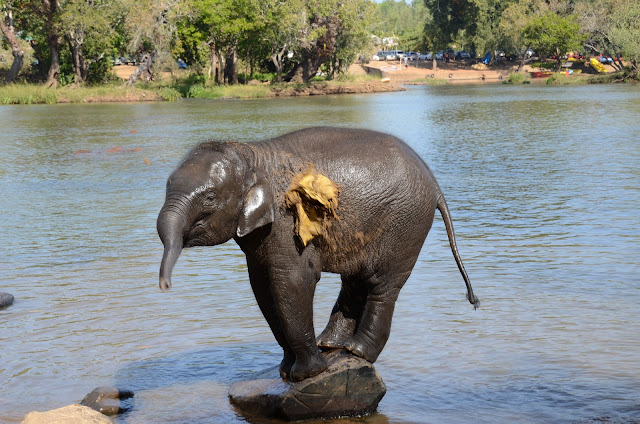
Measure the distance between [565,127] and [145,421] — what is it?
23577 mm

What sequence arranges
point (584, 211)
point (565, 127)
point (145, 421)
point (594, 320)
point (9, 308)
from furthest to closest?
1. point (565, 127)
2. point (584, 211)
3. point (9, 308)
4. point (594, 320)
5. point (145, 421)

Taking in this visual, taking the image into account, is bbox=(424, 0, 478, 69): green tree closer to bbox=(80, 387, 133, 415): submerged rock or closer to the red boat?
the red boat

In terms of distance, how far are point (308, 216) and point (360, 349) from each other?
3.52 feet

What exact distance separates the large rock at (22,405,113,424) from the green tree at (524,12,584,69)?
77.8 metres

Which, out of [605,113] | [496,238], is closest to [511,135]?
[605,113]

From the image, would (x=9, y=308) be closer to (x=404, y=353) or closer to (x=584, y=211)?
(x=404, y=353)

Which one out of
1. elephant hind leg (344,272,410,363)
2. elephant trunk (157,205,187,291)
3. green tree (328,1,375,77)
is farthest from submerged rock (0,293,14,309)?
green tree (328,1,375,77)

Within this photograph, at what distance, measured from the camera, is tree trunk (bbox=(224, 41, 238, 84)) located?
60244mm

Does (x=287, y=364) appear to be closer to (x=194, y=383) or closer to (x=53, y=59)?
(x=194, y=383)

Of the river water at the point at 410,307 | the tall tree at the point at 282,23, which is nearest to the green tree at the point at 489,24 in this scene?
the tall tree at the point at 282,23

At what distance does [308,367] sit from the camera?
5.29 metres

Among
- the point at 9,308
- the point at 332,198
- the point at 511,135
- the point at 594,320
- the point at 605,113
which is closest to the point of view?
the point at 332,198

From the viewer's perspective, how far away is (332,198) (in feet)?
16.3

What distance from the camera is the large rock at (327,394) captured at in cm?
534
